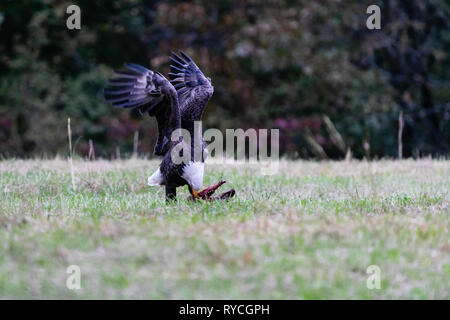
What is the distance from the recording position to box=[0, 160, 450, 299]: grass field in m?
3.93

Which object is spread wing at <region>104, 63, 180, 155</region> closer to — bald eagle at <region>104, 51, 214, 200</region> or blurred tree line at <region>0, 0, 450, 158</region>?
bald eagle at <region>104, 51, 214, 200</region>

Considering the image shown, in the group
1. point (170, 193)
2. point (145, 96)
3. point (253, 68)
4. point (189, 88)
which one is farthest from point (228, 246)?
point (253, 68)

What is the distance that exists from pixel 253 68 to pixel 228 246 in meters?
10.9

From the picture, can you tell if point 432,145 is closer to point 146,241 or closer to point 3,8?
point 3,8

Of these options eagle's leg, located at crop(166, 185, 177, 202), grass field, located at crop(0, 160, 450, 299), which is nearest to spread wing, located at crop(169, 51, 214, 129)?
eagle's leg, located at crop(166, 185, 177, 202)

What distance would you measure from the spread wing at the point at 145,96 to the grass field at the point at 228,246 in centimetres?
67

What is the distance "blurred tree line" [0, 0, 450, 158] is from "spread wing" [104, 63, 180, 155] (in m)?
8.68

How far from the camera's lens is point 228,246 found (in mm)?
4309

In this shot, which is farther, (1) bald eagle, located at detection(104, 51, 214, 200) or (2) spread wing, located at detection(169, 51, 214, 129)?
(2) spread wing, located at detection(169, 51, 214, 129)

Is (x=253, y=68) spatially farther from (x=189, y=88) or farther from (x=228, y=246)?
(x=228, y=246)

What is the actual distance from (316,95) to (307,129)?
5.10ft

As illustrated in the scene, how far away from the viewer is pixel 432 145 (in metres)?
→ 16.1
